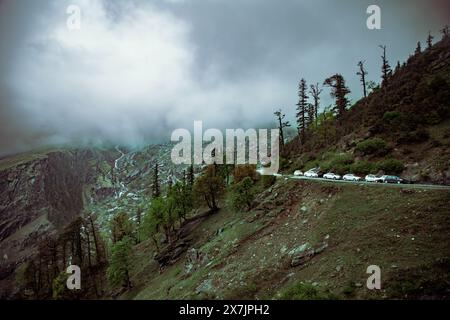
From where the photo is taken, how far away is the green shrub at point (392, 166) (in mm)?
35188

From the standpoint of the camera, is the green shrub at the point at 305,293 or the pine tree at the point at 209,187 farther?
the pine tree at the point at 209,187

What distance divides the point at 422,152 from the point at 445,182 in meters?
7.75

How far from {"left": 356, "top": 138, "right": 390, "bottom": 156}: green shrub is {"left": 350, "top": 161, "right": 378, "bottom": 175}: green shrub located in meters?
2.85

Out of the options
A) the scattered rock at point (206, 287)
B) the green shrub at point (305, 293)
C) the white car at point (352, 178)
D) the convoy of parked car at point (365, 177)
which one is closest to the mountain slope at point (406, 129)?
the convoy of parked car at point (365, 177)

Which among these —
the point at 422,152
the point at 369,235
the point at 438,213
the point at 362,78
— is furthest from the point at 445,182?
the point at 362,78

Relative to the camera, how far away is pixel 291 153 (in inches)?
2736

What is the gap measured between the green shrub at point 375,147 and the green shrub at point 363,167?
Answer: 2.85 metres

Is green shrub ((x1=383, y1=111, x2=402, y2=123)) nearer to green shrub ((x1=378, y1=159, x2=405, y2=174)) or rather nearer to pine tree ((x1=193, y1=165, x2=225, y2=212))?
green shrub ((x1=378, y1=159, x2=405, y2=174))

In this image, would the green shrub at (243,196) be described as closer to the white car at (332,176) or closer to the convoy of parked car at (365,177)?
the convoy of parked car at (365,177)

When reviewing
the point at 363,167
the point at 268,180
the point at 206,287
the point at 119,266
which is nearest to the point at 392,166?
the point at 363,167

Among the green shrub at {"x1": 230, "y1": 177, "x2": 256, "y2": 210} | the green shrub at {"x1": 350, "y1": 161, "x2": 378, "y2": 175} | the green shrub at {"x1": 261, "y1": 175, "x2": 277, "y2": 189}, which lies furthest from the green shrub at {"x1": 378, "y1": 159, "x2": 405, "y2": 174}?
the green shrub at {"x1": 230, "y1": 177, "x2": 256, "y2": 210}

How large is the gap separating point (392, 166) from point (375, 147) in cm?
628

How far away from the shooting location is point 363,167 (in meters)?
38.9
